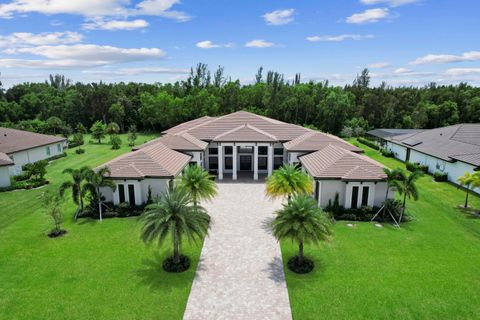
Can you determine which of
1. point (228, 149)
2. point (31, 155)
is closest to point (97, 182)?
point (228, 149)

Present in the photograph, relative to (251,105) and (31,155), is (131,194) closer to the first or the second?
(31,155)

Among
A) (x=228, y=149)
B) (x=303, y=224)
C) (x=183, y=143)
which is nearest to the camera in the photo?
(x=303, y=224)

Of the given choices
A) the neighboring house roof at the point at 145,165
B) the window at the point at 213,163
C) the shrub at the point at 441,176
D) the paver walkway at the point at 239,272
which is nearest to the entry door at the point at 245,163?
the window at the point at 213,163

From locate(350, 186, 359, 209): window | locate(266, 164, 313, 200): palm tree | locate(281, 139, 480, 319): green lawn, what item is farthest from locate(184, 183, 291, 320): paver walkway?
locate(350, 186, 359, 209): window

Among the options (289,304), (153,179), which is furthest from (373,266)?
(153,179)

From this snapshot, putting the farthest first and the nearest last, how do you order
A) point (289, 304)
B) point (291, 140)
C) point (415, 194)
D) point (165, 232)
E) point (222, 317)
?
point (291, 140) < point (415, 194) < point (165, 232) < point (289, 304) < point (222, 317)

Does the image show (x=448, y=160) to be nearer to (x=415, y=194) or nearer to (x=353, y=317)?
(x=415, y=194)
